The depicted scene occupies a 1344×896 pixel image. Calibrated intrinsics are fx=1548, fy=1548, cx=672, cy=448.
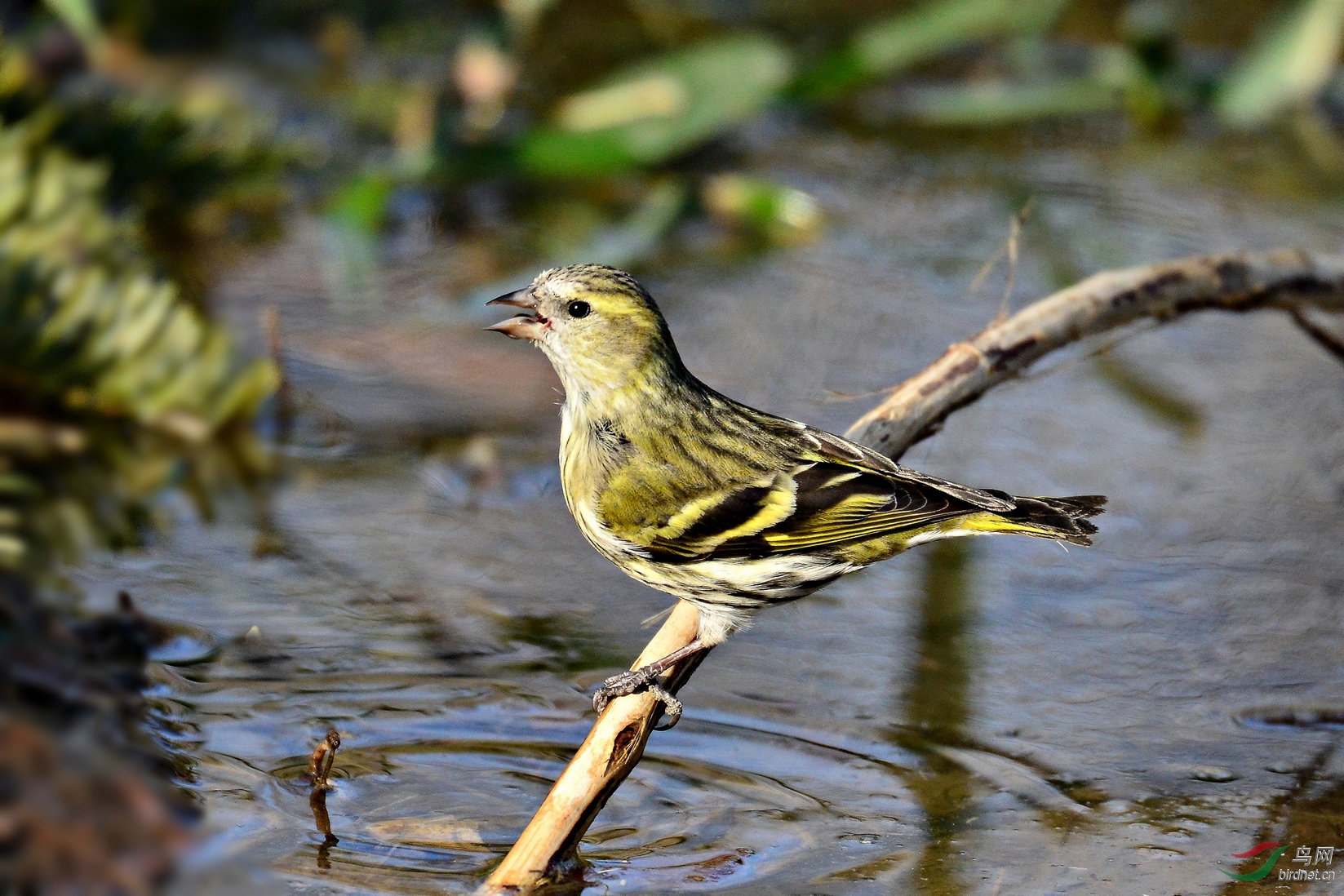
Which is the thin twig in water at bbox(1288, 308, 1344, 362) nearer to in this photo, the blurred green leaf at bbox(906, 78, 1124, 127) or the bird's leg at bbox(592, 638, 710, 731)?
the bird's leg at bbox(592, 638, 710, 731)

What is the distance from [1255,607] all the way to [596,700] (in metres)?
2.09

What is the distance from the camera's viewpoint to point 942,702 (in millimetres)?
3766

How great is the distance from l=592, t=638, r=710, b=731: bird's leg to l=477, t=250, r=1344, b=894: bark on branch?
30 millimetres

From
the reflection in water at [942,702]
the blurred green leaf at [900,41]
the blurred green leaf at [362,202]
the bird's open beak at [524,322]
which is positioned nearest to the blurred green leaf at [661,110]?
the blurred green leaf at [900,41]

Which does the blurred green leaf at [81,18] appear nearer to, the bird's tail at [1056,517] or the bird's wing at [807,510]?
the bird's wing at [807,510]

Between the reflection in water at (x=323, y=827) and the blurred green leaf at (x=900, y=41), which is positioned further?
the blurred green leaf at (x=900, y=41)

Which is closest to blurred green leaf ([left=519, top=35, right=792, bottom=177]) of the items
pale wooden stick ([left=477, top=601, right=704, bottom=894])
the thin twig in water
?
the thin twig in water

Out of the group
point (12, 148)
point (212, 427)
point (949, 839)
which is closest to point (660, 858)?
point (949, 839)

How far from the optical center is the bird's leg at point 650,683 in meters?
3.03

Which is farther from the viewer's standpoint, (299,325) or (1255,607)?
(299,325)

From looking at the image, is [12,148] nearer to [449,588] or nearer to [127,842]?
[449,588]

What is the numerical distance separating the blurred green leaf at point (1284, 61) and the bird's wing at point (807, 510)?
468 centimetres

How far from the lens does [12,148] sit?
4.60m

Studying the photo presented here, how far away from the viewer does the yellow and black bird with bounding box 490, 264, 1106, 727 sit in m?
3.37
